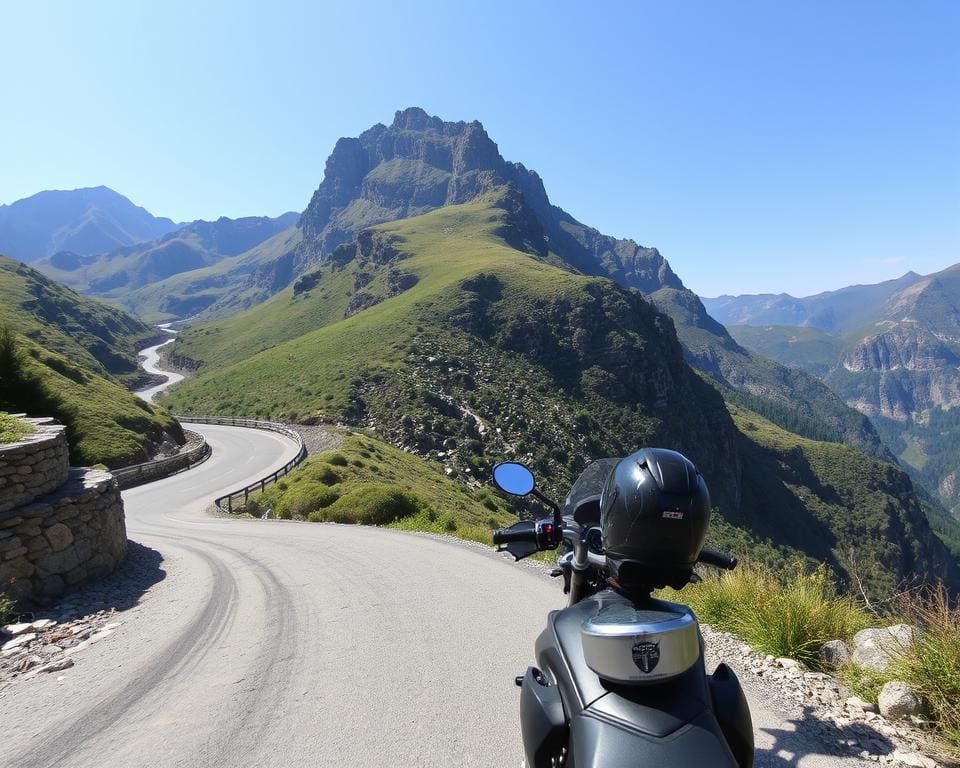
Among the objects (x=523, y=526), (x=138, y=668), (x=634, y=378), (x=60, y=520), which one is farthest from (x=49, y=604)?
(x=634, y=378)

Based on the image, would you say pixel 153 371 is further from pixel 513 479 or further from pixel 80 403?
pixel 513 479

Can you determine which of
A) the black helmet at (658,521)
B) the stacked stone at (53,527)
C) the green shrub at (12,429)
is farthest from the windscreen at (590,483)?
the green shrub at (12,429)

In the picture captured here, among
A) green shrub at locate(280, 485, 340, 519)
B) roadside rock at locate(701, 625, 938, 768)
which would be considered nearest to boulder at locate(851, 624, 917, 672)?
roadside rock at locate(701, 625, 938, 768)

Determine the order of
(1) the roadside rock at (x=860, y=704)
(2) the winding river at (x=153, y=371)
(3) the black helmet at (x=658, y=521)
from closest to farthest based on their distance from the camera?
(3) the black helmet at (x=658, y=521)
(1) the roadside rock at (x=860, y=704)
(2) the winding river at (x=153, y=371)

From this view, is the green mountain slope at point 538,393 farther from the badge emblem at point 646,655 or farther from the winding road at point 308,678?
the badge emblem at point 646,655

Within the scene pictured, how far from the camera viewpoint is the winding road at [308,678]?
4332mm

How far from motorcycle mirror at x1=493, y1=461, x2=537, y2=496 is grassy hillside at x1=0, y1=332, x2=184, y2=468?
20059 millimetres

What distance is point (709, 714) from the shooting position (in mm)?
2193

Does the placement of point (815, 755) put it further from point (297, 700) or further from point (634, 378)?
point (634, 378)

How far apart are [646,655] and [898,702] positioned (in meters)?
3.83

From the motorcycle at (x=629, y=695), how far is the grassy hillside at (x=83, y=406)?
21309 mm

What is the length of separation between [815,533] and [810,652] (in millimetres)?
123534

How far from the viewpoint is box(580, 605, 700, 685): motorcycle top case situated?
7.29 ft

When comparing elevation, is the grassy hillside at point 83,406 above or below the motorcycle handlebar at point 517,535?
below
